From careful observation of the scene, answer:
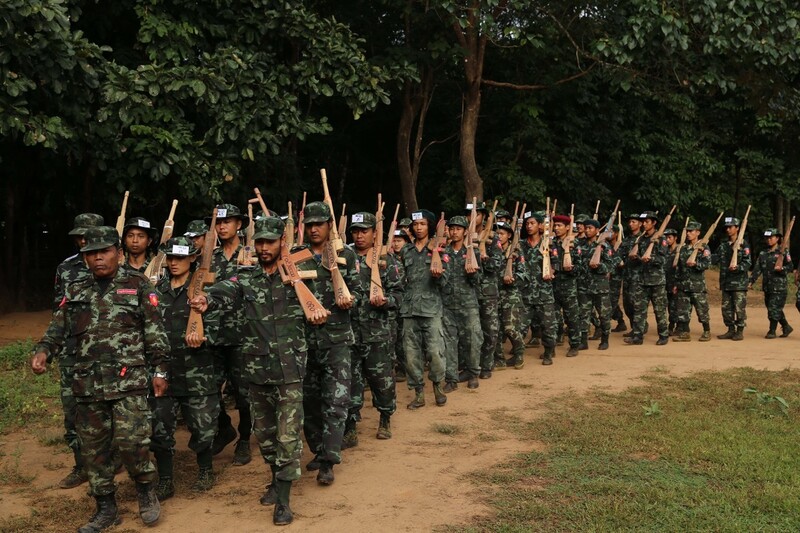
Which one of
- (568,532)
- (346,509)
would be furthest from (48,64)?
(568,532)

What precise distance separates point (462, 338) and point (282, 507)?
455cm

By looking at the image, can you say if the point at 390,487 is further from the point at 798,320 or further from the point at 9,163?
the point at 798,320

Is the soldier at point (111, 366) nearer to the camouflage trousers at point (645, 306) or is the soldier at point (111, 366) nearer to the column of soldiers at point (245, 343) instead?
the column of soldiers at point (245, 343)

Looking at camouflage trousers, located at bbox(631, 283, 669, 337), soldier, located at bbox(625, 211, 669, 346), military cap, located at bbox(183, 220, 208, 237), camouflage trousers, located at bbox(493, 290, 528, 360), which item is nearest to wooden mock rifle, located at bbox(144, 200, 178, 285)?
military cap, located at bbox(183, 220, 208, 237)

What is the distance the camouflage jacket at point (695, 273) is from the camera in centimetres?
1297

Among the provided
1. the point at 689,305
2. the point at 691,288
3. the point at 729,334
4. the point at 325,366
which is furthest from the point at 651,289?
the point at 325,366

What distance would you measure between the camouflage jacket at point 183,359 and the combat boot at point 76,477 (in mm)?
1052

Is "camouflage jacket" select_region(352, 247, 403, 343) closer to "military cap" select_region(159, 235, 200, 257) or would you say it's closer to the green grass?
"military cap" select_region(159, 235, 200, 257)

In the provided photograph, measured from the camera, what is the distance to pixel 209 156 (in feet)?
37.2

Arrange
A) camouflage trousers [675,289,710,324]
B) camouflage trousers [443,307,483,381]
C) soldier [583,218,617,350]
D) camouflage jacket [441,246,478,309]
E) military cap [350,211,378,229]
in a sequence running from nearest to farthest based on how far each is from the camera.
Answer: military cap [350,211,378,229]
camouflage trousers [443,307,483,381]
camouflage jacket [441,246,478,309]
soldier [583,218,617,350]
camouflage trousers [675,289,710,324]

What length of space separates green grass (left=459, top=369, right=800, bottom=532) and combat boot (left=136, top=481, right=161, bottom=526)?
2.22 meters

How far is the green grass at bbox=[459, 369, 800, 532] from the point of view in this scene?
16.6 feet

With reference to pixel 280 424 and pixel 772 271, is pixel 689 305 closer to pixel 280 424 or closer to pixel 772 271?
pixel 772 271

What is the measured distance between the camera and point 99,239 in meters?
5.16
